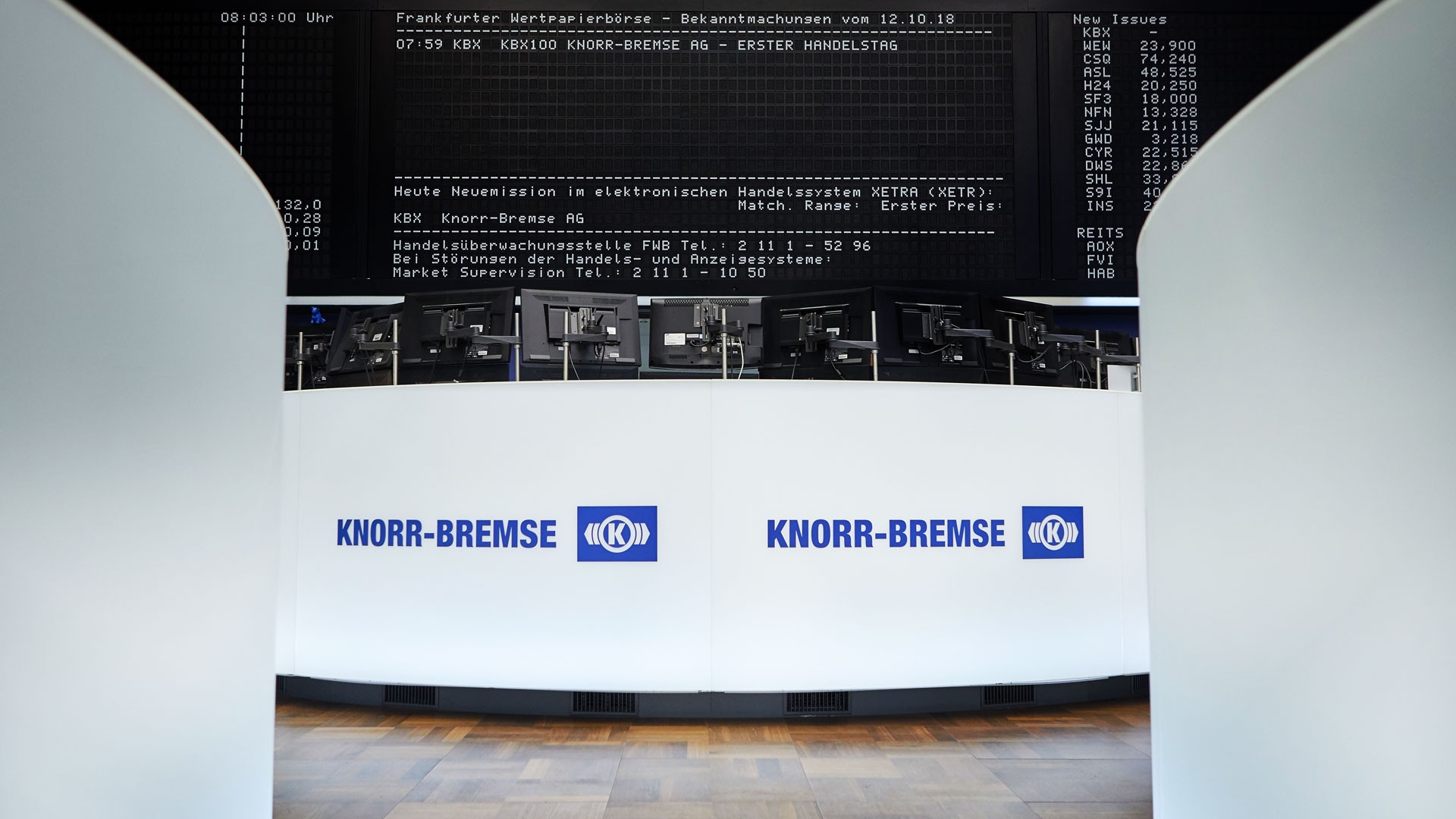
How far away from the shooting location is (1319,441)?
1247mm

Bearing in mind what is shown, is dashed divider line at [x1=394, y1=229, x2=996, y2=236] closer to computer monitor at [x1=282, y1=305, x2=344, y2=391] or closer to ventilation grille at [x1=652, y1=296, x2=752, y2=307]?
computer monitor at [x1=282, y1=305, x2=344, y2=391]

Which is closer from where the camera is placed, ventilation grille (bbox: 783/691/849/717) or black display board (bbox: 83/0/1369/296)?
ventilation grille (bbox: 783/691/849/717)

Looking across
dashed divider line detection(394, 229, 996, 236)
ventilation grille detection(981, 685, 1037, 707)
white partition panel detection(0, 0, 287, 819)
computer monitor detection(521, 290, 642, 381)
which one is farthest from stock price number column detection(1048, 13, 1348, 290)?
white partition panel detection(0, 0, 287, 819)

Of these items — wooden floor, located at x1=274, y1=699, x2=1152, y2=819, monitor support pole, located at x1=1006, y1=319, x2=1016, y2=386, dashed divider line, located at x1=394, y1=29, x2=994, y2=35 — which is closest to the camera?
wooden floor, located at x1=274, y1=699, x2=1152, y2=819

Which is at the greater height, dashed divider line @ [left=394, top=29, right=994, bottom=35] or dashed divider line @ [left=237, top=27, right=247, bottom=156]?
dashed divider line @ [left=394, top=29, right=994, bottom=35]

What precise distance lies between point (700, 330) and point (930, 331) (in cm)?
106

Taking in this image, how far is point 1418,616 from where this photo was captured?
108 cm

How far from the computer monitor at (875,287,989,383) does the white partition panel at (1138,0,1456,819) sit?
2.39 metres

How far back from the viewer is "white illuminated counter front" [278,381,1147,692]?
10.2 ft

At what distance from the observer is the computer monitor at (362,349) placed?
430 centimetres

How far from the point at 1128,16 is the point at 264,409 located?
A: 5.40 metres

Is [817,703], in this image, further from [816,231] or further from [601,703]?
[816,231]

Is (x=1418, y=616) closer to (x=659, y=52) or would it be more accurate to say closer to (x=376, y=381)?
(x=376, y=381)

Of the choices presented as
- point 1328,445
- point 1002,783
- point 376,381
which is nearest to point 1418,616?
point 1328,445
